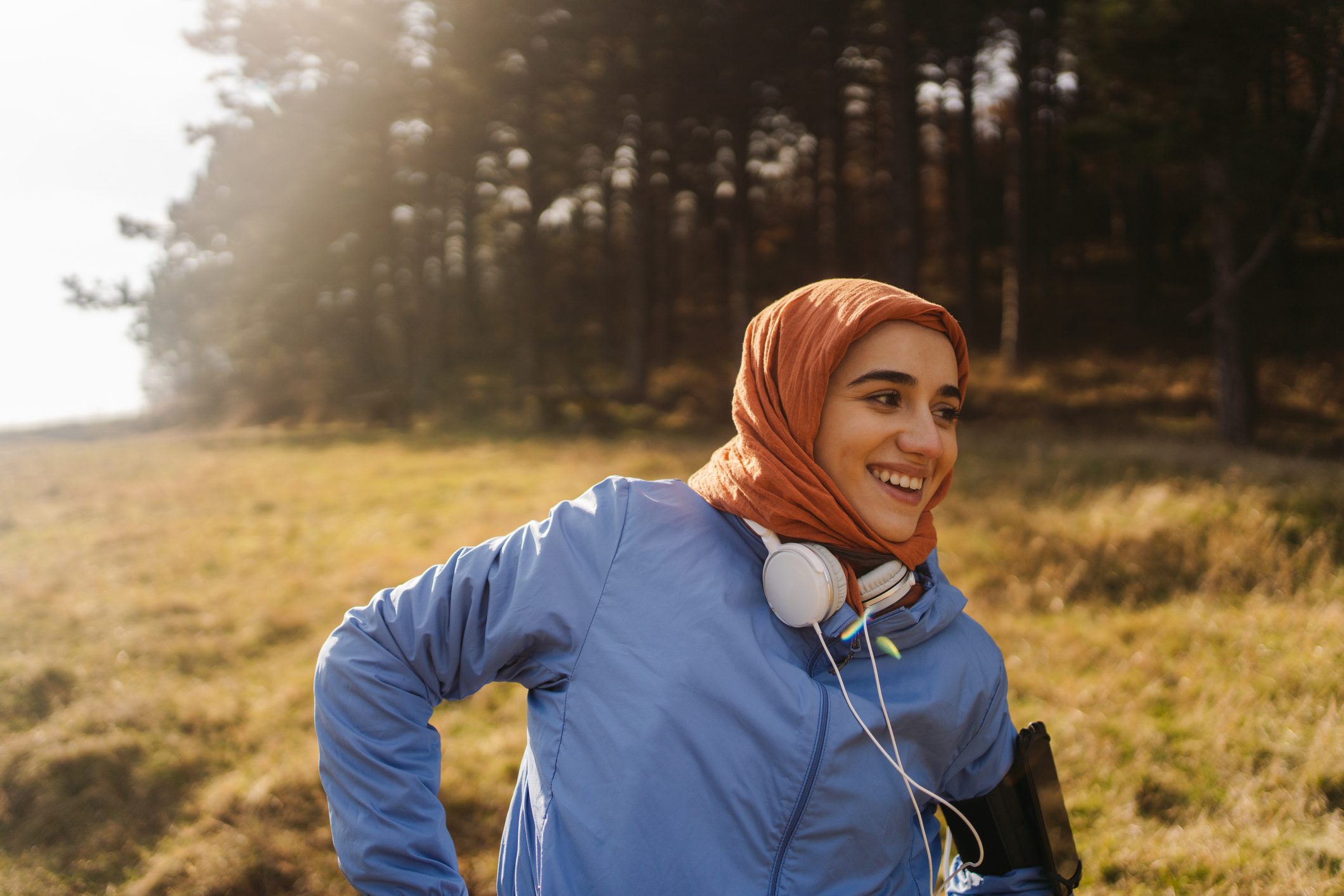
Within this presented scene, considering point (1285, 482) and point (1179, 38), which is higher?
point (1179, 38)

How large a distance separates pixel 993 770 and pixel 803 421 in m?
0.98

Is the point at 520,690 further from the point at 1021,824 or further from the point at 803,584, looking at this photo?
the point at 803,584

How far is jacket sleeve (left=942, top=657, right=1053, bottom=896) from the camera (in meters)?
2.02

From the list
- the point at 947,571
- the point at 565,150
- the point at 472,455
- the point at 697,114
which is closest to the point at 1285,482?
the point at 947,571

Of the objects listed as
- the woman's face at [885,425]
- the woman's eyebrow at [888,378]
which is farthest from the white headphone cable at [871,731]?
the woman's eyebrow at [888,378]

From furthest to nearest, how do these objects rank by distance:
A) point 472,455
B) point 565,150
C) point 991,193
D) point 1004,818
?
point 991,193
point 565,150
point 472,455
point 1004,818

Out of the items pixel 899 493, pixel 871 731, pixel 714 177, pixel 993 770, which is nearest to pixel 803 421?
pixel 899 493

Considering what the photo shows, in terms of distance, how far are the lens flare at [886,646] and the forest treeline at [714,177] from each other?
1200 cm

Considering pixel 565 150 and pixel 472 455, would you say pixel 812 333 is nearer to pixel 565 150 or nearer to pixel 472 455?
pixel 472 455

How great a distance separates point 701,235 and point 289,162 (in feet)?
62.1

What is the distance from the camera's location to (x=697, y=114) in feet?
74.4

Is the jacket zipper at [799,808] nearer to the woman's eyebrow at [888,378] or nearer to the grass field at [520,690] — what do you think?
the woman's eyebrow at [888,378]

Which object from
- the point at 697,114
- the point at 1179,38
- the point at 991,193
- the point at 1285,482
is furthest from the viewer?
the point at 991,193

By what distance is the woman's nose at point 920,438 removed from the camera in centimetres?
193
